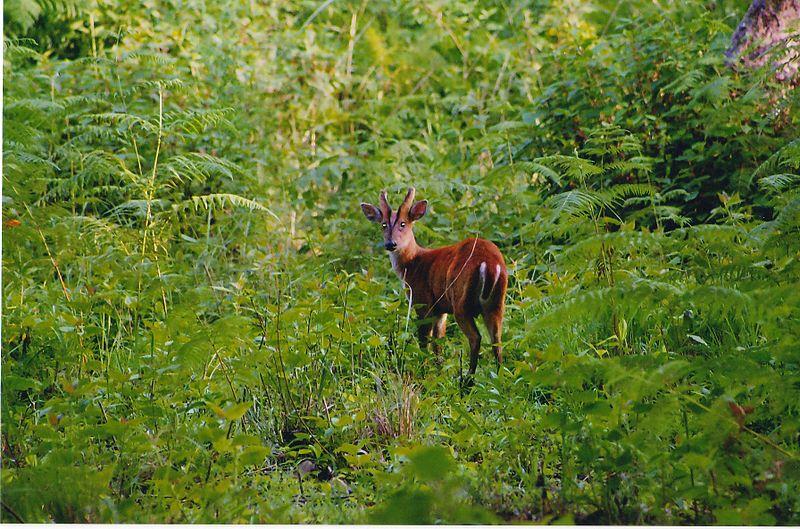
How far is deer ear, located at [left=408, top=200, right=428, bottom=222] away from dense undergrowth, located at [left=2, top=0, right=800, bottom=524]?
0.25m

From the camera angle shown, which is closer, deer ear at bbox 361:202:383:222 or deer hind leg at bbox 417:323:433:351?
deer hind leg at bbox 417:323:433:351

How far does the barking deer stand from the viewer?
3.98m

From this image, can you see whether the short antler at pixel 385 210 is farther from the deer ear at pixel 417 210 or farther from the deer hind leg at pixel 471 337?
the deer hind leg at pixel 471 337

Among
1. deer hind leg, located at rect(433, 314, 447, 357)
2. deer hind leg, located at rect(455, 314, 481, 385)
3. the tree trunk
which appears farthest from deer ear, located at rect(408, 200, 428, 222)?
the tree trunk

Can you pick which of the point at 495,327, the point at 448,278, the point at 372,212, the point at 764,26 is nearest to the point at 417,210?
the point at 372,212

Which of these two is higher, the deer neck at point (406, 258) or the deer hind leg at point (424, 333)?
the deer neck at point (406, 258)

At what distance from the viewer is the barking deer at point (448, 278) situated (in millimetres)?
3979

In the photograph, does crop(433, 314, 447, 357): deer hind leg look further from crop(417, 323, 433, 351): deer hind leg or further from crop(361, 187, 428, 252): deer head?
crop(361, 187, 428, 252): deer head

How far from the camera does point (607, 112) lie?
5629 mm

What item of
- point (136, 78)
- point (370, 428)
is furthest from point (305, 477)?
point (136, 78)

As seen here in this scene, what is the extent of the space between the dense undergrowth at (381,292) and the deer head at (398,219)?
209 millimetres

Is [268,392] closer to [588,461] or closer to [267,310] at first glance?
[267,310]

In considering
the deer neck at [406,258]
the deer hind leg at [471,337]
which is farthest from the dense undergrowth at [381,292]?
the deer neck at [406,258]

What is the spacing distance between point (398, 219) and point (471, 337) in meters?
0.81
